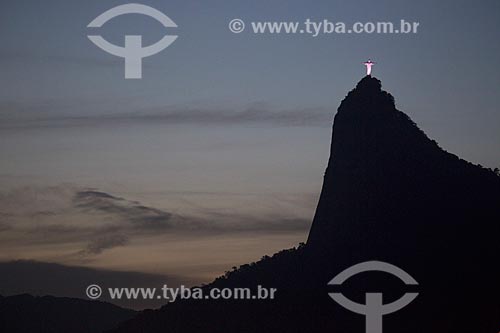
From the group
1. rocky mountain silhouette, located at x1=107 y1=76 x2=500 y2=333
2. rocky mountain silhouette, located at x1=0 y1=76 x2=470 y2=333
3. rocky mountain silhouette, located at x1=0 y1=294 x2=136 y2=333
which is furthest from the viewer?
rocky mountain silhouette, located at x1=107 y1=76 x2=500 y2=333

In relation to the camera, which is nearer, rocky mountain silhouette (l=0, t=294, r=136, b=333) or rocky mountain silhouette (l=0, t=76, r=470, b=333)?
rocky mountain silhouette (l=0, t=294, r=136, b=333)

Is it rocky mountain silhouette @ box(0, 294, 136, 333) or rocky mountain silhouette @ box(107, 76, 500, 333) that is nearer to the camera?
rocky mountain silhouette @ box(0, 294, 136, 333)

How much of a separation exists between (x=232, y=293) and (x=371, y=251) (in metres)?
2.94

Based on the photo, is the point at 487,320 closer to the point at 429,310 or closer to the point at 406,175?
the point at 429,310

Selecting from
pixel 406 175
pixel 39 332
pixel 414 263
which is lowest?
pixel 39 332

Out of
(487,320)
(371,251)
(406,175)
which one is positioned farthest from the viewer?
(406,175)

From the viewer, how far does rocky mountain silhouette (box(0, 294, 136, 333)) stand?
52.1 feet

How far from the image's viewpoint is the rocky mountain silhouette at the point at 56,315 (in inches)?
625

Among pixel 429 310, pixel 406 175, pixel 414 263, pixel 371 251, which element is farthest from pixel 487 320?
pixel 406 175

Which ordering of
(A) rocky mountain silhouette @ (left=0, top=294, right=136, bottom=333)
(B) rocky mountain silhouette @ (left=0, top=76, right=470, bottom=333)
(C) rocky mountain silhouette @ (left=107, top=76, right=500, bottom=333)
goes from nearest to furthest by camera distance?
(A) rocky mountain silhouette @ (left=0, top=294, right=136, bottom=333) < (B) rocky mountain silhouette @ (left=0, top=76, right=470, bottom=333) < (C) rocky mountain silhouette @ (left=107, top=76, right=500, bottom=333)

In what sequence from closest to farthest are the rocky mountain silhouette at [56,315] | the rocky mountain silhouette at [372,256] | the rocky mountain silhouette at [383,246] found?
1. the rocky mountain silhouette at [56,315]
2. the rocky mountain silhouette at [372,256]
3. the rocky mountain silhouette at [383,246]

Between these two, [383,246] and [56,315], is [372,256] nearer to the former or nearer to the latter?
[383,246]

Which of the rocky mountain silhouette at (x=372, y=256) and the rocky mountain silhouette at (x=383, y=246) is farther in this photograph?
the rocky mountain silhouette at (x=383, y=246)

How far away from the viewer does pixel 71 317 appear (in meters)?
16.9
